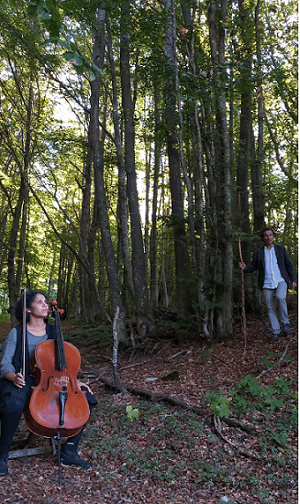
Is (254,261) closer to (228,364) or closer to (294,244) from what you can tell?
(228,364)

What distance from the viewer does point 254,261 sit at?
243 inches

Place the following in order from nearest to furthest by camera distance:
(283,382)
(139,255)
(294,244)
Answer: (283,382) < (139,255) < (294,244)

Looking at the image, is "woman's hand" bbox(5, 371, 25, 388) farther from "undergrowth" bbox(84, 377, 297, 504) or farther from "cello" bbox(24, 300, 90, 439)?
"undergrowth" bbox(84, 377, 297, 504)

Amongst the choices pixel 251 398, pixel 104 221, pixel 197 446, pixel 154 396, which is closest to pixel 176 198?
pixel 104 221

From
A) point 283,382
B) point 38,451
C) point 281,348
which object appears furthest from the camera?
point 281,348

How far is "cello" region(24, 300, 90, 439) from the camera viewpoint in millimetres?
2912

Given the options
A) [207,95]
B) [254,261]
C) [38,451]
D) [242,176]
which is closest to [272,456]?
[38,451]

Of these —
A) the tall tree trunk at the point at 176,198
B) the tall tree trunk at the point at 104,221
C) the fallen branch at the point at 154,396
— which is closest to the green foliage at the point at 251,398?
the fallen branch at the point at 154,396

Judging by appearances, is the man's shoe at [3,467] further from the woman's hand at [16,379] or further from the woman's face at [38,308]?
the woman's face at [38,308]

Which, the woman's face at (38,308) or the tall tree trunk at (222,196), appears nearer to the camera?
the woman's face at (38,308)

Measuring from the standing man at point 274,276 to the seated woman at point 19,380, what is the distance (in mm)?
3559

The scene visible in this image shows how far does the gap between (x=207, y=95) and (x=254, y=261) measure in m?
3.04

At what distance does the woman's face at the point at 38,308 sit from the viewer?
340 centimetres

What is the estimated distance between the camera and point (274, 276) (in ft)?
19.5
